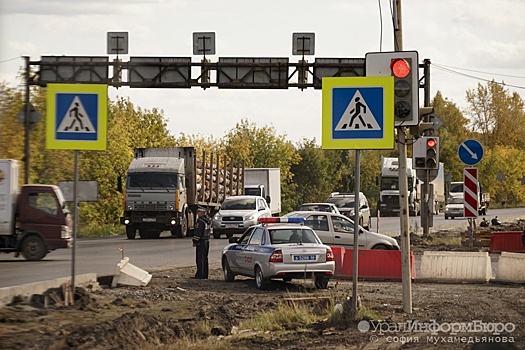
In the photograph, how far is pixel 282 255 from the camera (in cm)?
1988

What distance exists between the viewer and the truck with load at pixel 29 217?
29.0 m

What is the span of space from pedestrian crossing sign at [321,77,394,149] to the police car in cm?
616

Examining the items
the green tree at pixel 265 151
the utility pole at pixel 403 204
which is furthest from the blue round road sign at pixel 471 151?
the green tree at pixel 265 151

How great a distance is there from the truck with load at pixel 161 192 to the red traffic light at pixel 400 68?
30.1 m

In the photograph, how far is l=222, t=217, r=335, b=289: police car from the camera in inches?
781

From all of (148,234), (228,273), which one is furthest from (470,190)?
(148,234)

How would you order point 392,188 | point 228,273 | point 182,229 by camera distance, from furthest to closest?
point 392,188 → point 182,229 → point 228,273

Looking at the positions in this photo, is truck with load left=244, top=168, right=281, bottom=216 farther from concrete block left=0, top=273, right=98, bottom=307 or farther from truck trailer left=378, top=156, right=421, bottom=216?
concrete block left=0, top=273, right=98, bottom=307

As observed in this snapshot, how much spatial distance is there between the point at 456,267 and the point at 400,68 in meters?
8.89

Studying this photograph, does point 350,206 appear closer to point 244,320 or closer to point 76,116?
point 76,116

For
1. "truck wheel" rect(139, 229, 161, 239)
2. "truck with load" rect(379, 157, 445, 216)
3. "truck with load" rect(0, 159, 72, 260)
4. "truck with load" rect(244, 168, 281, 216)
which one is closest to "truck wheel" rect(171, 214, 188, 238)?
"truck wheel" rect(139, 229, 161, 239)

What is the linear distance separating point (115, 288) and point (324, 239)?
887 cm

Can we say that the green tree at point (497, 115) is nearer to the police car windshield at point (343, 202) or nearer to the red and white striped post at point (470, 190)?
the police car windshield at point (343, 202)

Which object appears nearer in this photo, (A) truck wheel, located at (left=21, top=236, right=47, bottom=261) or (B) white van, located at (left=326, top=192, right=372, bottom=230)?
(A) truck wheel, located at (left=21, top=236, right=47, bottom=261)
